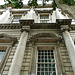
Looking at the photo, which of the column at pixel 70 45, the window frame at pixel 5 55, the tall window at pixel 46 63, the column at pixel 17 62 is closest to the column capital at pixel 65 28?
the column at pixel 70 45

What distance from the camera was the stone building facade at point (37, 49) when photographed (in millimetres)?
6760

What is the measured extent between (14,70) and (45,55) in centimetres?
350

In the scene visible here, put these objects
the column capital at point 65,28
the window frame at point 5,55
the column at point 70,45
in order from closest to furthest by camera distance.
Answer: the column at point 70,45, the window frame at point 5,55, the column capital at point 65,28

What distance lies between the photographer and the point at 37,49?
8.94 m

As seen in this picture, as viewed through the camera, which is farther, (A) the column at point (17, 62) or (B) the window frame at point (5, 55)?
(B) the window frame at point (5, 55)

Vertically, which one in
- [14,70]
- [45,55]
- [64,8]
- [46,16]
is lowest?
[14,70]

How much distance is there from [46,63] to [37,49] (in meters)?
1.75

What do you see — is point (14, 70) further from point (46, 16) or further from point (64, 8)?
point (46, 16)

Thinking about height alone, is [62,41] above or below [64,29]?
below

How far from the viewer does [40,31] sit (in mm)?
10516

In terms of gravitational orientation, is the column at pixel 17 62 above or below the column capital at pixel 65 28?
below

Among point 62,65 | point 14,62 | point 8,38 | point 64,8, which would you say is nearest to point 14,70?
point 14,62

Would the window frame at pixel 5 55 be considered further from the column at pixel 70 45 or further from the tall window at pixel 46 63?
the column at pixel 70 45

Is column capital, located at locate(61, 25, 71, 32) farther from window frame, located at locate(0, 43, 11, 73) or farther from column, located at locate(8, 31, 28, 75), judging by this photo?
window frame, located at locate(0, 43, 11, 73)
